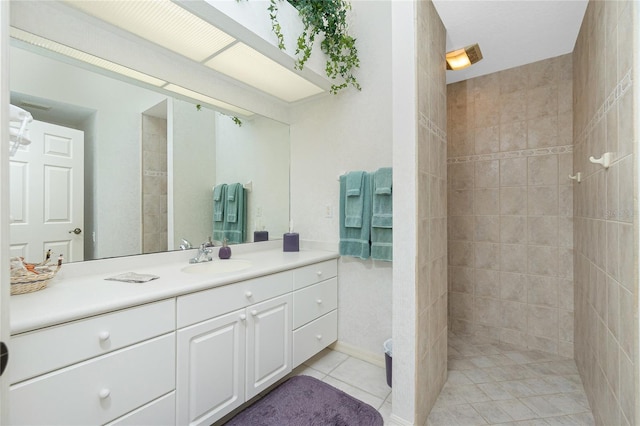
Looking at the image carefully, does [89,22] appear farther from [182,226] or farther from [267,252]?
[267,252]

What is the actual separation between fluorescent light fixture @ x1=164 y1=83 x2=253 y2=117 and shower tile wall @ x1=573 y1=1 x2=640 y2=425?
82.7 inches

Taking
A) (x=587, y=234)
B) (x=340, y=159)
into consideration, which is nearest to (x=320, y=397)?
(x=340, y=159)

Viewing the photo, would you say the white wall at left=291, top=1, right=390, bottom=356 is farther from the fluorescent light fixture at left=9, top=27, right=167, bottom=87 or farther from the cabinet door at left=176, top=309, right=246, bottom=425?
the fluorescent light fixture at left=9, top=27, right=167, bottom=87

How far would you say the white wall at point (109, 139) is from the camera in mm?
1322

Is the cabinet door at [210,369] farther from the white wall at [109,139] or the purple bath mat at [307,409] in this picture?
the white wall at [109,139]

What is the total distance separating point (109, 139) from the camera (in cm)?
150

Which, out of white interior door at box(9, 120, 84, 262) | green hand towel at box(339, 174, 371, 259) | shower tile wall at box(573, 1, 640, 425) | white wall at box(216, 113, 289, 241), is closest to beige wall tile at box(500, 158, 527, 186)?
shower tile wall at box(573, 1, 640, 425)

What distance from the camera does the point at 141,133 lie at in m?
1.63

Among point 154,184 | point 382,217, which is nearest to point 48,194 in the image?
point 154,184

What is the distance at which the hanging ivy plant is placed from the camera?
5.70 ft

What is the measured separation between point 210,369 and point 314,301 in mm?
827

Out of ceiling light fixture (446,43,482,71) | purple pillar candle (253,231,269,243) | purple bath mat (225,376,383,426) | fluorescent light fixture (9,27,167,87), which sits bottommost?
purple bath mat (225,376,383,426)

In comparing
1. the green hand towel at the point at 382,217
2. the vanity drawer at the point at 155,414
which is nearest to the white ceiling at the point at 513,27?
the green hand towel at the point at 382,217

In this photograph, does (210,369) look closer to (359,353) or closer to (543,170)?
(359,353)
